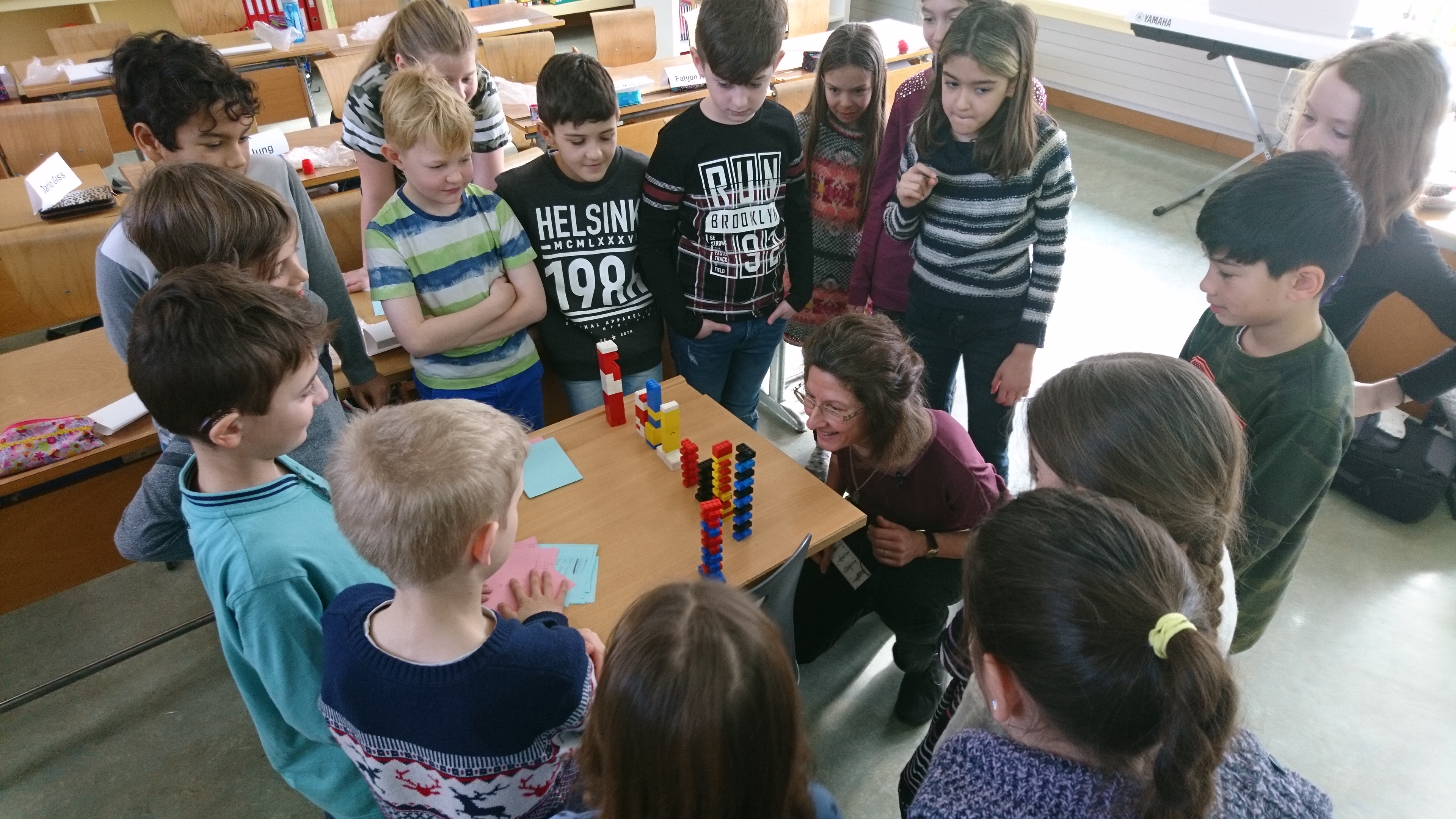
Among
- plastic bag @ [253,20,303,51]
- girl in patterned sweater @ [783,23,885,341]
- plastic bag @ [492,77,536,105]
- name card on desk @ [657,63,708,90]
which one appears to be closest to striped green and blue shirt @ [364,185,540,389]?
girl in patterned sweater @ [783,23,885,341]

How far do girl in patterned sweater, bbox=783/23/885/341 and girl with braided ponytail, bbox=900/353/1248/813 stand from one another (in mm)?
1209

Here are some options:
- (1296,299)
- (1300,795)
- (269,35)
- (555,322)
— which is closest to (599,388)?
(555,322)

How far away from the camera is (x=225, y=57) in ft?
13.4

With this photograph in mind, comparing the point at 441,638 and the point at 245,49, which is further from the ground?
the point at 245,49

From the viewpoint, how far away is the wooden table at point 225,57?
13.6ft

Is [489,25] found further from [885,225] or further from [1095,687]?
[1095,687]

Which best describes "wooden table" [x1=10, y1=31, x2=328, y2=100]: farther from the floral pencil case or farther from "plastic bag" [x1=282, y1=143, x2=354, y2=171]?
the floral pencil case

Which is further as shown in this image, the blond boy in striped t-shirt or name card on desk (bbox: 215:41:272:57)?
name card on desk (bbox: 215:41:272:57)

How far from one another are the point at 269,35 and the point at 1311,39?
18.8 ft

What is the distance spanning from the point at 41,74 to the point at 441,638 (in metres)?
4.99

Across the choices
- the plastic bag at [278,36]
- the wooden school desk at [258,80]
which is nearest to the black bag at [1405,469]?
the wooden school desk at [258,80]

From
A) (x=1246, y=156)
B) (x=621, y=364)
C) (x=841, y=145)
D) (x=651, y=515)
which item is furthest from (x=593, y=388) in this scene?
(x=1246, y=156)

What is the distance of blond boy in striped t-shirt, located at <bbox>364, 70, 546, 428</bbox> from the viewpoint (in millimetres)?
1755

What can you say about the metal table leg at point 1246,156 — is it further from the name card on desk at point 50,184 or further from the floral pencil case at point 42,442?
the name card on desk at point 50,184
